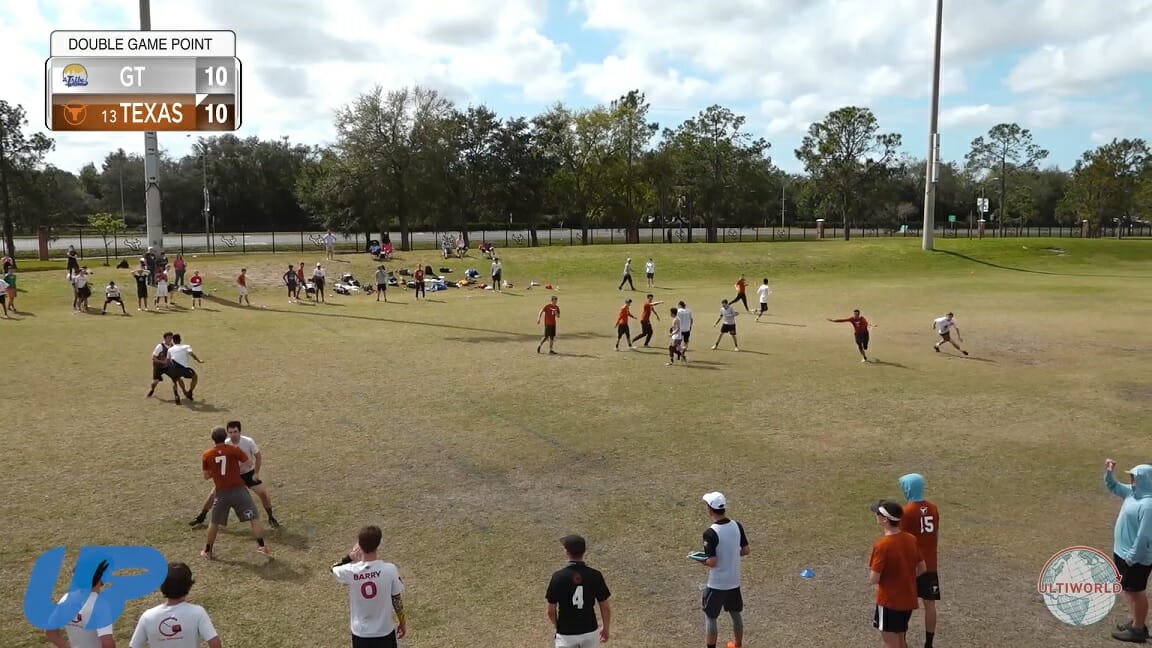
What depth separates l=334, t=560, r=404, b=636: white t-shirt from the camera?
6.13 meters

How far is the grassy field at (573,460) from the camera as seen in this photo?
829 centimetres

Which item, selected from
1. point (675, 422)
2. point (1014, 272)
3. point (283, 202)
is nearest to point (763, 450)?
point (675, 422)

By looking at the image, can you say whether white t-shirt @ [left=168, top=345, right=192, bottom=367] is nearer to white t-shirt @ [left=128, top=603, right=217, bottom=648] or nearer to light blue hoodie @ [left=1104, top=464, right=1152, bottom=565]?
white t-shirt @ [left=128, top=603, right=217, bottom=648]

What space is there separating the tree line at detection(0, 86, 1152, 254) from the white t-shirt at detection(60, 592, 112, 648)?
5423 cm

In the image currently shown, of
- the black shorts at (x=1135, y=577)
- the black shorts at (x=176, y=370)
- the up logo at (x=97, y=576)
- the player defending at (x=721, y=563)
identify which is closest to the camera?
the up logo at (x=97, y=576)

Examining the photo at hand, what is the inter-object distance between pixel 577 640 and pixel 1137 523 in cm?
557

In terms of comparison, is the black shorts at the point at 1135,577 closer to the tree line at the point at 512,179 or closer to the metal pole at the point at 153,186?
the metal pole at the point at 153,186

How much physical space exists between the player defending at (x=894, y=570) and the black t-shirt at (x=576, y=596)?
2512 mm

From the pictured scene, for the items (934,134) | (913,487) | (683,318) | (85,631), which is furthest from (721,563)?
(934,134)

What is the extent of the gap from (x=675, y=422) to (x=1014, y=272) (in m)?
45.7

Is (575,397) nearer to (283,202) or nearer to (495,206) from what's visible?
(495,206)

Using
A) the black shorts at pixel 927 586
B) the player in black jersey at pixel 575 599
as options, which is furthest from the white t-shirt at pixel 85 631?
the black shorts at pixel 927 586

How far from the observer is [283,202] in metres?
92.8

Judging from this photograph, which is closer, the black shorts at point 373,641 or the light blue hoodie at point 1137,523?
the black shorts at point 373,641
